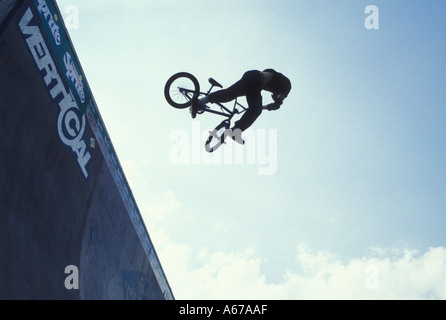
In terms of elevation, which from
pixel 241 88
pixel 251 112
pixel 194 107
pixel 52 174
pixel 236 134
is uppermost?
pixel 241 88

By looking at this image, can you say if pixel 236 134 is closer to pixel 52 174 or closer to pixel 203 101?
pixel 203 101

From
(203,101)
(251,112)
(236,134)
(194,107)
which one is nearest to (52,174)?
(194,107)

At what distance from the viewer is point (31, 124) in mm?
5191

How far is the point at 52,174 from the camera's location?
5648mm

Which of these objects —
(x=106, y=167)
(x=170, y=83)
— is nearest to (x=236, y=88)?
(x=170, y=83)

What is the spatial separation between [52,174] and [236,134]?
3333 mm

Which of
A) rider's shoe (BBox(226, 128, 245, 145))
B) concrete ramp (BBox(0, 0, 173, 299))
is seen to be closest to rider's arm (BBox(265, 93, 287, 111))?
rider's shoe (BBox(226, 128, 245, 145))

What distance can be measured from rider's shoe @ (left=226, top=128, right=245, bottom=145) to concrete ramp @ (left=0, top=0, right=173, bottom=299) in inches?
101

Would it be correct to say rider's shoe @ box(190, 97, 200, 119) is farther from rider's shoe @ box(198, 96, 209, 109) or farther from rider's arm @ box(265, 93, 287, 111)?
rider's arm @ box(265, 93, 287, 111)

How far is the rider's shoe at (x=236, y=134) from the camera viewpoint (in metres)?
7.16

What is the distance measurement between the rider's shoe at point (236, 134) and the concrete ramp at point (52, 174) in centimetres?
256

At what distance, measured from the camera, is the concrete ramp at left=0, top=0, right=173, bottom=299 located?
464cm
